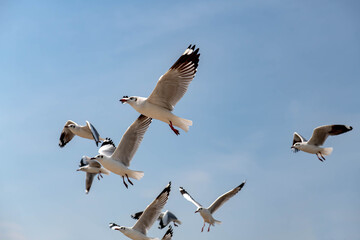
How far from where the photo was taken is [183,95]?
933 centimetres

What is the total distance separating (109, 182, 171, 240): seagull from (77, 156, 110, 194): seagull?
3679mm

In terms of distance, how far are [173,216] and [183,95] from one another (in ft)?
15.7

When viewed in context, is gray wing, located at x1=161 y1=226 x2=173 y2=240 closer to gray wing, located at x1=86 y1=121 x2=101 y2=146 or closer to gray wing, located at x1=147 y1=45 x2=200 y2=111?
gray wing, located at x1=86 y1=121 x2=101 y2=146

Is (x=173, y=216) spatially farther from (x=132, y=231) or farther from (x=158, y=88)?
(x=158, y=88)

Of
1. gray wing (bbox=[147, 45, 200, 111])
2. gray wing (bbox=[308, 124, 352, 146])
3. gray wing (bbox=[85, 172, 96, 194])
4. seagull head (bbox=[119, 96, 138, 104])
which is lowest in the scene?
gray wing (bbox=[85, 172, 96, 194])

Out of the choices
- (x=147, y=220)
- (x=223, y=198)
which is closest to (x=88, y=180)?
(x=223, y=198)

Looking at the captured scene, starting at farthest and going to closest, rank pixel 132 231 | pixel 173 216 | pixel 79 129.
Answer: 1. pixel 79 129
2. pixel 173 216
3. pixel 132 231

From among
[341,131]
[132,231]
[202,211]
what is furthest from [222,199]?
[341,131]

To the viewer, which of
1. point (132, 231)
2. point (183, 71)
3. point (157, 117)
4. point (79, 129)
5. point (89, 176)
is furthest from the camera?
point (89, 176)

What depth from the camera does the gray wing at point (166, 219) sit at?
1267 centimetres

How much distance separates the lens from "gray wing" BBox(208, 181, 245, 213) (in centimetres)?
1326

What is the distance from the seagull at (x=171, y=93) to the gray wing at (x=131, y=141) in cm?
136

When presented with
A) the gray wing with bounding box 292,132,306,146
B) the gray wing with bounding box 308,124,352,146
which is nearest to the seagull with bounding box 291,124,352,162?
the gray wing with bounding box 308,124,352,146

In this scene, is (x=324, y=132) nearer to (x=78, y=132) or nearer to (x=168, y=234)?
(x=168, y=234)
